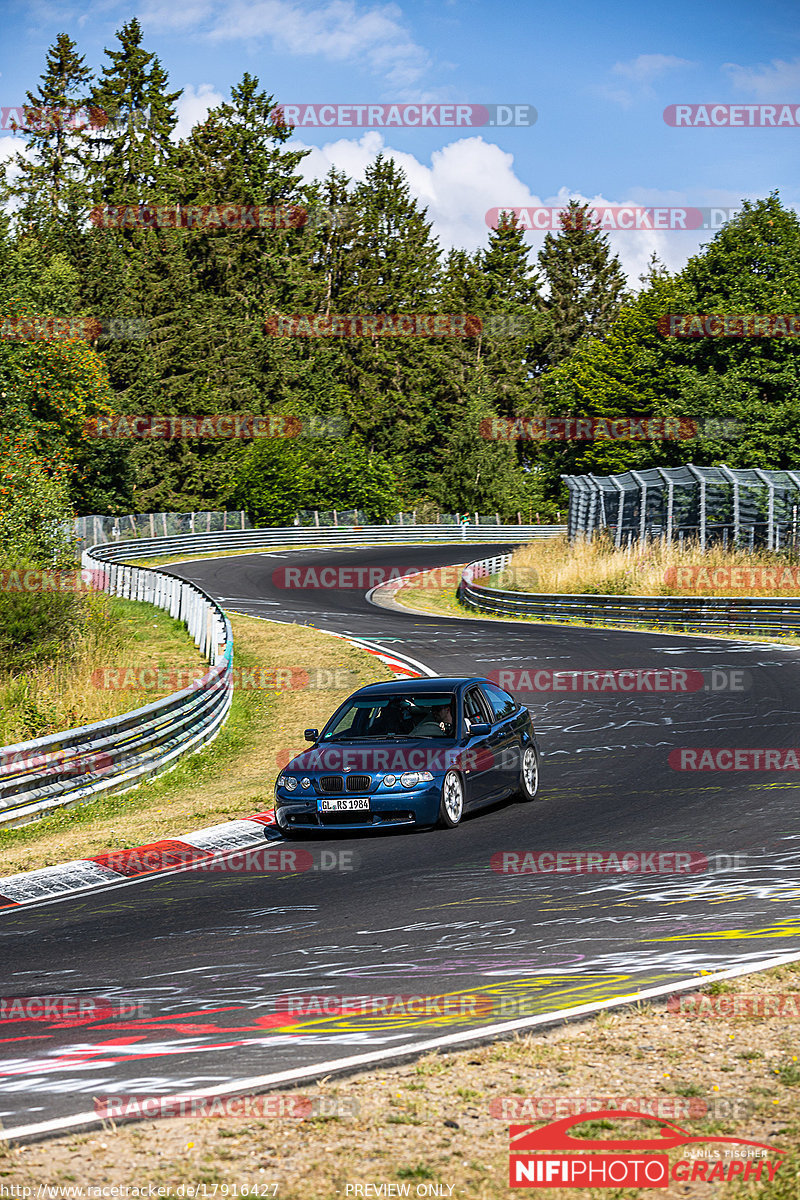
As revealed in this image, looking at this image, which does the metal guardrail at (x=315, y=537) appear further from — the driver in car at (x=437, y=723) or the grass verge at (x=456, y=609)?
the driver in car at (x=437, y=723)

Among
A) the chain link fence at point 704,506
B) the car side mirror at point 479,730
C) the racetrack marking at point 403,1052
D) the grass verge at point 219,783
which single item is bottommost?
the grass verge at point 219,783

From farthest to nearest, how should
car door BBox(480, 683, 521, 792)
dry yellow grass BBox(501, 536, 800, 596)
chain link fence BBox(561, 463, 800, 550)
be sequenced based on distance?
chain link fence BBox(561, 463, 800, 550)
dry yellow grass BBox(501, 536, 800, 596)
car door BBox(480, 683, 521, 792)

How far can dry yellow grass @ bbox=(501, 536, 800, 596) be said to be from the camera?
111ft

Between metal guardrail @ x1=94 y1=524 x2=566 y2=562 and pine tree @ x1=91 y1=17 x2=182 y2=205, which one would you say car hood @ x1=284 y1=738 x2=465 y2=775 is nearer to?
metal guardrail @ x1=94 y1=524 x2=566 y2=562

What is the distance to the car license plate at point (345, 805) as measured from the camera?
1196 cm

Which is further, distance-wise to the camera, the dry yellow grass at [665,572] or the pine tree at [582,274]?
the pine tree at [582,274]

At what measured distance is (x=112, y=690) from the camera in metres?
19.1

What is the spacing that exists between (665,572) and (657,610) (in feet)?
11.5

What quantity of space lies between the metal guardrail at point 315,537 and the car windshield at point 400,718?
3359 cm

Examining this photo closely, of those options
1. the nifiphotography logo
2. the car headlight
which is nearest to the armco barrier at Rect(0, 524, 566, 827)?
the car headlight

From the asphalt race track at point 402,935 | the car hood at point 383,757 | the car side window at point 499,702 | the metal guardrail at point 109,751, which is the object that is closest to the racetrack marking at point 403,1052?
the asphalt race track at point 402,935

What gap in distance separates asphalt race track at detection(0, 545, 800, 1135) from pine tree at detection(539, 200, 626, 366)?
96122mm

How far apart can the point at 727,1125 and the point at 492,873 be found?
5337mm

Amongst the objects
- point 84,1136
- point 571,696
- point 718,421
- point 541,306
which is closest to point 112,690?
point 571,696
